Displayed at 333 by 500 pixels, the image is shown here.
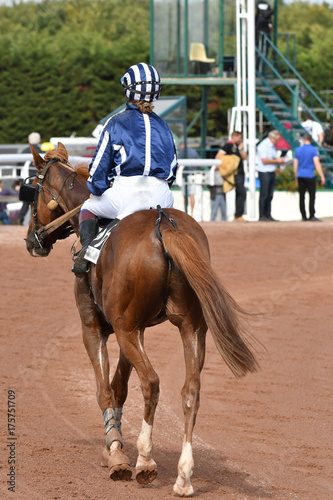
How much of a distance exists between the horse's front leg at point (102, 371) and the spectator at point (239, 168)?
41.2ft

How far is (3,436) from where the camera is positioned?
5.88 meters

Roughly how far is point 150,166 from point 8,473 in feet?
6.33

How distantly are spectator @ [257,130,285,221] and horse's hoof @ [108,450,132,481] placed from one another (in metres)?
13.4

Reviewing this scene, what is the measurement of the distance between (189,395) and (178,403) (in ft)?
7.28

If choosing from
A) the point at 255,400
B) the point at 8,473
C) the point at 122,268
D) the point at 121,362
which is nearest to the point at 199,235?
the point at 122,268

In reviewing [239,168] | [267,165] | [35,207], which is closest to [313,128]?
[267,165]

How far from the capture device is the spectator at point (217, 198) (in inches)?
708

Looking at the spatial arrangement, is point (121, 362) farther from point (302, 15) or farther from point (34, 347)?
point (302, 15)

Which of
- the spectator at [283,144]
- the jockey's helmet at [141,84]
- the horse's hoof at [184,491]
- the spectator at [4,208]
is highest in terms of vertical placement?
the jockey's helmet at [141,84]

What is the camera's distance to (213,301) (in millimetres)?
4746

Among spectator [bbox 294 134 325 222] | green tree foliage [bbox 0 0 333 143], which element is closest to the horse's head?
spectator [bbox 294 134 325 222]

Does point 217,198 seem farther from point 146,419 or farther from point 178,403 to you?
point 146,419

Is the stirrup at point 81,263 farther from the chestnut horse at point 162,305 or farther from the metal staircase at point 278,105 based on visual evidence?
the metal staircase at point 278,105

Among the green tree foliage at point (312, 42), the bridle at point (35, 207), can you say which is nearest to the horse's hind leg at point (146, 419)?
the bridle at point (35, 207)
